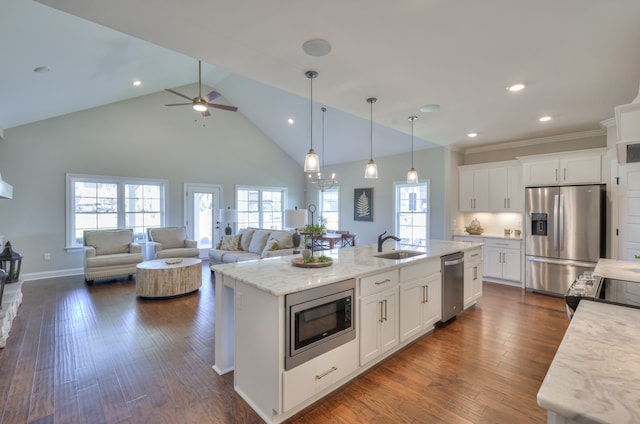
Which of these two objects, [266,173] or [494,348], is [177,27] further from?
[266,173]

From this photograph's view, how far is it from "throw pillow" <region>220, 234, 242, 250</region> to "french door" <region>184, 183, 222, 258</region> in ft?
6.12

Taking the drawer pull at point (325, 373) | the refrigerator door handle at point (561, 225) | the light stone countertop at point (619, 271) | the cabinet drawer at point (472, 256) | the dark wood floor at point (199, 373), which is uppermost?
the refrigerator door handle at point (561, 225)

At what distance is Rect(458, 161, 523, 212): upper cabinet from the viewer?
17.4ft

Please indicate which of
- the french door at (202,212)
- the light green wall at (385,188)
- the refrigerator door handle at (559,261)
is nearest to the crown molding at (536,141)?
the light green wall at (385,188)

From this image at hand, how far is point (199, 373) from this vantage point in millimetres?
2465

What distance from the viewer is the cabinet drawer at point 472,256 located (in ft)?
12.6

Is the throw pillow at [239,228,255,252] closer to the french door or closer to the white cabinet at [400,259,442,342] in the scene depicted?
the french door

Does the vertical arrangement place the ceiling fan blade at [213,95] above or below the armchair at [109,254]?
above

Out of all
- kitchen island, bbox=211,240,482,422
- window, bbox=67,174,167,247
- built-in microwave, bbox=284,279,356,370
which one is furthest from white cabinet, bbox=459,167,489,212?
window, bbox=67,174,167,247

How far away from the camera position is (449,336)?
321 cm

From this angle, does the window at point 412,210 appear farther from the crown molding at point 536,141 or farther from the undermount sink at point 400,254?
the undermount sink at point 400,254

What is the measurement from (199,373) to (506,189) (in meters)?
5.62

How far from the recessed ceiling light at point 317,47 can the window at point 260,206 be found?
21.0 feet

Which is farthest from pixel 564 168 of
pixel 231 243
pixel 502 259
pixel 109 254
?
pixel 109 254
